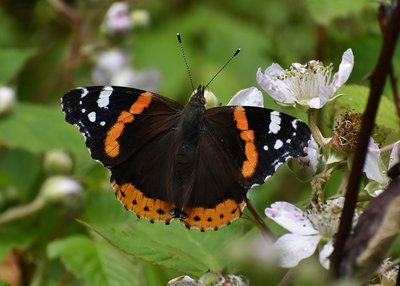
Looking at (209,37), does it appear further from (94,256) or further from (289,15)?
(94,256)

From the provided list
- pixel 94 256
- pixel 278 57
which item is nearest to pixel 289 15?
pixel 278 57

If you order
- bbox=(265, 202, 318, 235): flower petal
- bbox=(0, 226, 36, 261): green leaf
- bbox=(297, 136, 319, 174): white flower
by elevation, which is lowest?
bbox=(0, 226, 36, 261): green leaf

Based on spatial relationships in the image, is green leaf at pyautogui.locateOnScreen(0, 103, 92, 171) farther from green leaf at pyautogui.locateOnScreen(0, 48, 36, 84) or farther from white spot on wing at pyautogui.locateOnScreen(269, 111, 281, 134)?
white spot on wing at pyautogui.locateOnScreen(269, 111, 281, 134)

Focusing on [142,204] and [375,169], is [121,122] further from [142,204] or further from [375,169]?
[375,169]

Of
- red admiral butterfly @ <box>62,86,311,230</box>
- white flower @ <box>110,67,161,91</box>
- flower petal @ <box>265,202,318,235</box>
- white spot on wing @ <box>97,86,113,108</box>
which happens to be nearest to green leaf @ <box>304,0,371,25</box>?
white flower @ <box>110,67,161,91</box>

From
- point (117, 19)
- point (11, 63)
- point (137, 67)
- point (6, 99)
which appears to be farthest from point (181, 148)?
point (137, 67)

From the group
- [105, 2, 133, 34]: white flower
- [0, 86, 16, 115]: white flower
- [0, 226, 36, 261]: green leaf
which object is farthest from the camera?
[105, 2, 133, 34]: white flower
